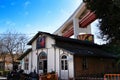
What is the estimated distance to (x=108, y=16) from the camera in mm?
19344

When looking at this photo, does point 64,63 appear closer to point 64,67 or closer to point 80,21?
point 64,67

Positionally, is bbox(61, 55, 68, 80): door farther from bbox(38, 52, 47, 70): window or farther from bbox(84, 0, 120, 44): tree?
bbox(84, 0, 120, 44): tree

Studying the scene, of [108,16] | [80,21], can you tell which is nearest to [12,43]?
[80,21]

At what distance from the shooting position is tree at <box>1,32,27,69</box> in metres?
47.3

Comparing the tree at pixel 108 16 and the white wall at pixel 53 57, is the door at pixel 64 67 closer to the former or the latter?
the white wall at pixel 53 57

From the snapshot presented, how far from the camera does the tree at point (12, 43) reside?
4731 centimetres

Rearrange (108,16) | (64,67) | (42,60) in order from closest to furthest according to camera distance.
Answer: (108,16), (64,67), (42,60)

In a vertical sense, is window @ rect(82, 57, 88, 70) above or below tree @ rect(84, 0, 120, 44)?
below

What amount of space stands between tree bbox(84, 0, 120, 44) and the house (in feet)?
14.5

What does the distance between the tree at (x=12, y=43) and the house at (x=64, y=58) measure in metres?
16.8

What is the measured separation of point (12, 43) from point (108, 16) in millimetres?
32325

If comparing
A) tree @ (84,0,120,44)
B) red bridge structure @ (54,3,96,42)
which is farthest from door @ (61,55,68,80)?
red bridge structure @ (54,3,96,42)

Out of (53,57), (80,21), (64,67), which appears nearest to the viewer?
(64,67)

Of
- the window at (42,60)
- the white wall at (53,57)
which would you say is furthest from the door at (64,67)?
the window at (42,60)
